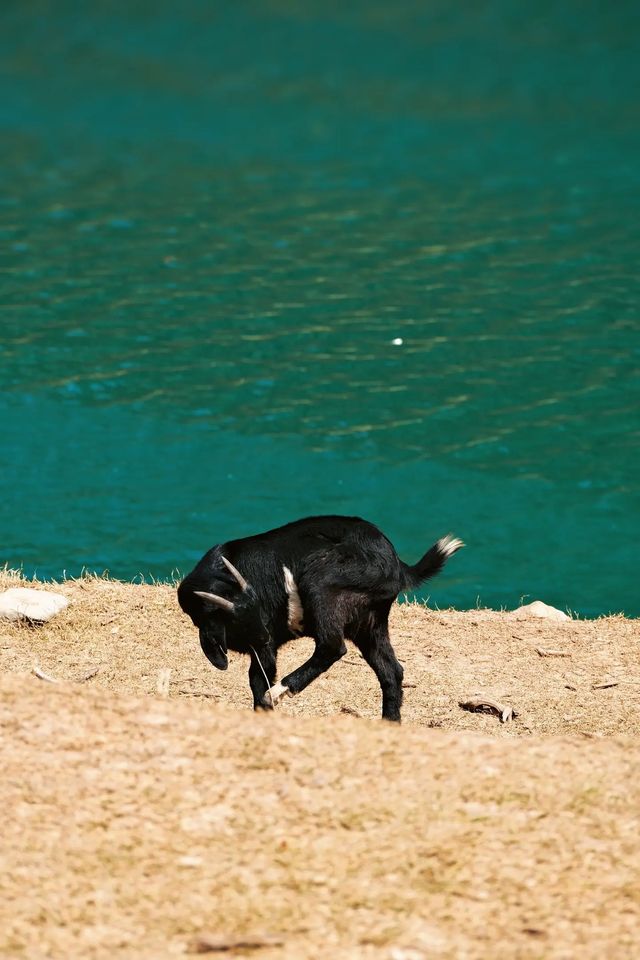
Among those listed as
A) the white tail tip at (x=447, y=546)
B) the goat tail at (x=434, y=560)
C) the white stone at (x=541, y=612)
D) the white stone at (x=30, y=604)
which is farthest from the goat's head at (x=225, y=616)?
the white stone at (x=541, y=612)

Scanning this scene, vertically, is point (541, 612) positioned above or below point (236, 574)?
below

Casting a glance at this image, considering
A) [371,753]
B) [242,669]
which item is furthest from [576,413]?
[371,753]

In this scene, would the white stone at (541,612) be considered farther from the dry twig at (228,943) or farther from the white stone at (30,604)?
the dry twig at (228,943)

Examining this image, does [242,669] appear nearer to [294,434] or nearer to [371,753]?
[371,753]

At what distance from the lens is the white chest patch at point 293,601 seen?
25.9 ft

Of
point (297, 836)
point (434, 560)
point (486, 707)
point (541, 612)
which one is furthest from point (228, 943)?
point (541, 612)

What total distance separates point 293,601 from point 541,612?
4.69m

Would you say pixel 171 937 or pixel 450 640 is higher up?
pixel 171 937

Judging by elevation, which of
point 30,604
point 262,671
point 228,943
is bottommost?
point 30,604

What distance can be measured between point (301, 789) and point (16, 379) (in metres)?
13.5

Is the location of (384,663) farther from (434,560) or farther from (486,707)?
(486,707)

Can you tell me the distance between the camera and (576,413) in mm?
17906

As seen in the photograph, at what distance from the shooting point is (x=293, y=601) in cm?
792

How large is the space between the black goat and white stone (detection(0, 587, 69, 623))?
3.20 metres
